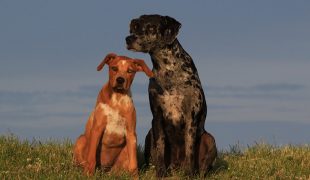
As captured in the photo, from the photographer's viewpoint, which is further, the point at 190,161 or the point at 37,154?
the point at 37,154

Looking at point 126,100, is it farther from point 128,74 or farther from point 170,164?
point 170,164

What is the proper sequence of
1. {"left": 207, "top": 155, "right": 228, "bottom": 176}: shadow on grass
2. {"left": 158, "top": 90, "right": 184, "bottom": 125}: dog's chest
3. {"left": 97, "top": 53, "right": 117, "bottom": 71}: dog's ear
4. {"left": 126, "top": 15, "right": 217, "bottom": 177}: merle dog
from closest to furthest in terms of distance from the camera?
{"left": 97, "top": 53, "right": 117, "bottom": 71}: dog's ear < {"left": 126, "top": 15, "right": 217, "bottom": 177}: merle dog < {"left": 158, "top": 90, "right": 184, "bottom": 125}: dog's chest < {"left": 207, "top": 155, "right": 228, "bottom": 176}: shadow on grass

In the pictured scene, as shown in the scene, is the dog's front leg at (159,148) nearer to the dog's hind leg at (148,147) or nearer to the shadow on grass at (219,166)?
the dog's hind leg at (148,147)

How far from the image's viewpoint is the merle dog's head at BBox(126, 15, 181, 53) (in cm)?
1070

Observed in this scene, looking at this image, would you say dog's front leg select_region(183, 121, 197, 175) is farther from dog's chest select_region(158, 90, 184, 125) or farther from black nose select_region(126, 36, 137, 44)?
black nose select_region(126, 36, 137, 44)

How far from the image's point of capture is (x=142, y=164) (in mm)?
12469

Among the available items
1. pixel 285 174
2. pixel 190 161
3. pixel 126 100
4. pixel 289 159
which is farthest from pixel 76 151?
pixel 289 159

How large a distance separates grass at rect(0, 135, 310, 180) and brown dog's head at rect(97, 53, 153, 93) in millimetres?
1475

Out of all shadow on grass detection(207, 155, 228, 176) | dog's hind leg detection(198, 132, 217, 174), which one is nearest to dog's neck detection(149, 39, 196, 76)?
dog's hind leg detection(198, 132, 217, 174)

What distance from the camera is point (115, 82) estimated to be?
9844 mm

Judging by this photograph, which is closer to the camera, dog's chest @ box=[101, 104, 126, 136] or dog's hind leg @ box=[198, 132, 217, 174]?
dog's chest @ box=[101, 104, 126, 136]

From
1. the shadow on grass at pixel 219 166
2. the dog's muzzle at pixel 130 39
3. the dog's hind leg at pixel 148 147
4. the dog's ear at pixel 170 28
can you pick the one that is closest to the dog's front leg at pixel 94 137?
the dog's muzzle at pixel 130 39

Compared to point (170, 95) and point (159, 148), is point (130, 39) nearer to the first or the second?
point (170, 95)

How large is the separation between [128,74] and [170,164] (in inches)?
92.7
